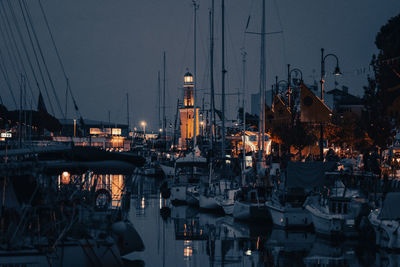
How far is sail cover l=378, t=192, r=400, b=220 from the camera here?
81.8ft

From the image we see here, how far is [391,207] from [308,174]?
358 inches

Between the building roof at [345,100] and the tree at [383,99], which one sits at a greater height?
the building roof at [345,100]

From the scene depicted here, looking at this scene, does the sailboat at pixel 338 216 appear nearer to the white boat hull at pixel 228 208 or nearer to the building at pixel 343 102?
the white boat hull at pixel 228 208

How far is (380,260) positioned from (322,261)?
7.37ft

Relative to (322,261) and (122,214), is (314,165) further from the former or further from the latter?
(122,214)

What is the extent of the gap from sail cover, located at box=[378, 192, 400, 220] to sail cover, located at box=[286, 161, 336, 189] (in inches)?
334

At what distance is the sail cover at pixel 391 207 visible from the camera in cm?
2492

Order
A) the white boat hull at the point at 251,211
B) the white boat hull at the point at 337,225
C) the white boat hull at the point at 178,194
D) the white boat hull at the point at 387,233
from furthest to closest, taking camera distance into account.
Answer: the white boat hull at the point at 178,194, the white boat hull at the point at 251,211, the white boat hull at the point at 337,225, the white boat hull at the point at 387,233

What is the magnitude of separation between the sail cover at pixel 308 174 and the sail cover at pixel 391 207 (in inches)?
334

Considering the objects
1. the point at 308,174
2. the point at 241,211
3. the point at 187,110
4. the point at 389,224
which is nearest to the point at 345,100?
the point at 187,110

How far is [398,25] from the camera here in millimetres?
46781

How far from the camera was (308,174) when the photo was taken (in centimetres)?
3394

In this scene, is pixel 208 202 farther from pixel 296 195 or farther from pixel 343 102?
pixel 343 102

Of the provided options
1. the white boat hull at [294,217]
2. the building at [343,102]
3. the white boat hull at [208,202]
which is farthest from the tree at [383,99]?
the building at [343,102]
